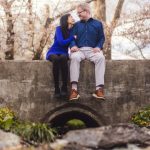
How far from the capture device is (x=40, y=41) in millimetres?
17156

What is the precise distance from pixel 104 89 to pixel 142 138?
101 inches

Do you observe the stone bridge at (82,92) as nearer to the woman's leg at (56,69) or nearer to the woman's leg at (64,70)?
the woman's leg at (56,69)

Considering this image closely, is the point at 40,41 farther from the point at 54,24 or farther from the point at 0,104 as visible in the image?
the point at 0,104

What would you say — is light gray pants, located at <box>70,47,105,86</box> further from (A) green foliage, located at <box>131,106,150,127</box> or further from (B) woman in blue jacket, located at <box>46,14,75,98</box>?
(A) green foliage, located at <box>131,106,150,127</box>

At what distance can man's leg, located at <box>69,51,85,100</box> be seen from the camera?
9766 mm

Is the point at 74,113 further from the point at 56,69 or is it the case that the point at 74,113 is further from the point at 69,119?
the point at 56,69

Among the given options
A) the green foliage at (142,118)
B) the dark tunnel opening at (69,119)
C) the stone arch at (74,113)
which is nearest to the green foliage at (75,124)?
the dark tunnel opening at (69,119)

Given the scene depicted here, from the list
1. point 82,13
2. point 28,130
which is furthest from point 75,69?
point 28,130

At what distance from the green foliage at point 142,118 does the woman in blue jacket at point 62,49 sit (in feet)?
5.05

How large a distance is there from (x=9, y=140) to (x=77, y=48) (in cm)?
248

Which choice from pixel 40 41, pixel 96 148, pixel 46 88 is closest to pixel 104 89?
pixel 46 88

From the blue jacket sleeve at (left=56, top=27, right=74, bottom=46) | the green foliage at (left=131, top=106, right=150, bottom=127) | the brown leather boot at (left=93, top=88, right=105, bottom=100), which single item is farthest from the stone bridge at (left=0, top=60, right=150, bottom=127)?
the blue jacket sleeve at (left=56, top=27, right=74, bottom=46)

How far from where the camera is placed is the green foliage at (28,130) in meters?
8.93

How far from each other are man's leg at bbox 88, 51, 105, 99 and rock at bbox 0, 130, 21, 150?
2.10 meters
